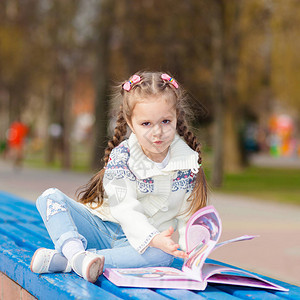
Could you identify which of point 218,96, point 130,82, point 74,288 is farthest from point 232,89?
point 74,288

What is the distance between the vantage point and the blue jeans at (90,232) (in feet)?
9.86

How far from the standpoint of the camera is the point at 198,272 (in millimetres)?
2658

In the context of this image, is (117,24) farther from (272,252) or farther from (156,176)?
(156,176)

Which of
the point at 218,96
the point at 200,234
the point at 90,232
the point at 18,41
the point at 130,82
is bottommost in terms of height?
the point at 90,232

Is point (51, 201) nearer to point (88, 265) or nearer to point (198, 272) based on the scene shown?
point (88, 265)

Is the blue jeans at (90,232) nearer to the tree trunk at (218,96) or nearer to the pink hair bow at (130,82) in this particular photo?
the pink hair bow at (130,82)

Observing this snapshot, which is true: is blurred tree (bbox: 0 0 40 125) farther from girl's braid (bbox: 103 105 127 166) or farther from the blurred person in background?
girl's braid (bbox: 103 105 127 166)

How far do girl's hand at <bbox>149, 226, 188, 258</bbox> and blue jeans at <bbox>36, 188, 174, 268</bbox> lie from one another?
0.12 m

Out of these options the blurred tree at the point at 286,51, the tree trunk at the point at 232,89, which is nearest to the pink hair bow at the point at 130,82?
the blurred tree at the point at 286,51

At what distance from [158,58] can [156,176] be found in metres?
17.6

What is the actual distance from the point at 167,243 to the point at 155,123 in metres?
0.62

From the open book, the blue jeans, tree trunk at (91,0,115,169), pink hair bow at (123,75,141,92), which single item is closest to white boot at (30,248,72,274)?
the blue jeans

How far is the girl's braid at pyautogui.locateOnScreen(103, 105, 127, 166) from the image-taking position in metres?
3.35

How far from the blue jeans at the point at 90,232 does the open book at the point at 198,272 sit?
12 centimetres
